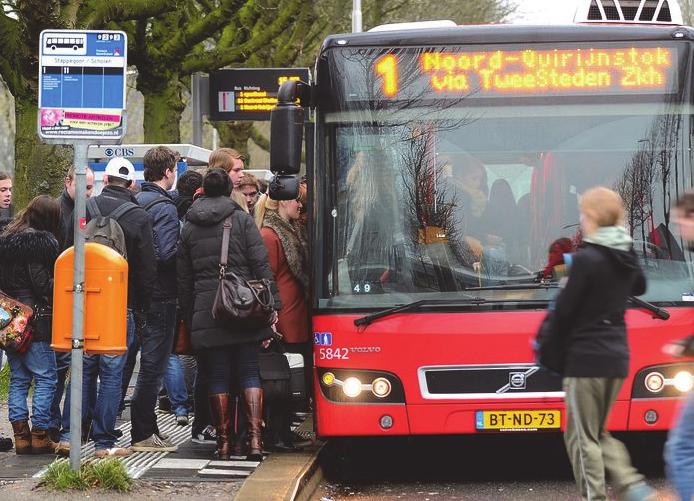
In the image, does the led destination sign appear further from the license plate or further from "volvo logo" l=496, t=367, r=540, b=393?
the license plate

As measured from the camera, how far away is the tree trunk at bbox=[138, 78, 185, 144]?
21938mm

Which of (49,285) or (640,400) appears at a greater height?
(49,285)

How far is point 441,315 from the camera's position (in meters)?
8.38

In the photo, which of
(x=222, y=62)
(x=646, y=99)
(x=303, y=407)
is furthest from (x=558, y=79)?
(x=222, y=62)

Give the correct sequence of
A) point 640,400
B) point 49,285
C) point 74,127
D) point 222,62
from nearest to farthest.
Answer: point 74,127 < point 640,400 < point 49,285 < point 222,62

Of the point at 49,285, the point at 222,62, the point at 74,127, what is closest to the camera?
the point at 74,127

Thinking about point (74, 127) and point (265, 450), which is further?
point (265, 450)

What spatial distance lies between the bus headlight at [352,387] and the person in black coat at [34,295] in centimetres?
207

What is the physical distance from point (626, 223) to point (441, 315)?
1.26 metres

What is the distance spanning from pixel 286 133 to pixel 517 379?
6.68 feet

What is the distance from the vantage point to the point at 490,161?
854 centimetres

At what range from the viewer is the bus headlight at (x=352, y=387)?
8469 millimetres

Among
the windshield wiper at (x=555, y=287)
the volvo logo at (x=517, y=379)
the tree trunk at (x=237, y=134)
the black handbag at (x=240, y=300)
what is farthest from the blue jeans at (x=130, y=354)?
the tree trunk at (x=237, y=134)

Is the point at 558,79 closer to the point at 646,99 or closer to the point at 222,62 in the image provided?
the point at 646,99
